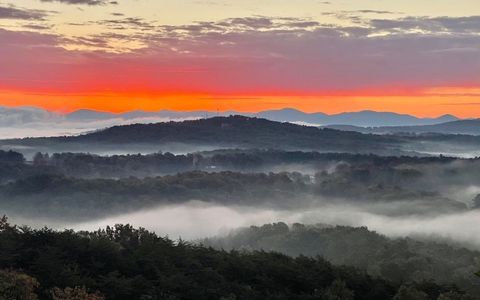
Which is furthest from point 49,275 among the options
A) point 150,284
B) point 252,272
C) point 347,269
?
point 347,269

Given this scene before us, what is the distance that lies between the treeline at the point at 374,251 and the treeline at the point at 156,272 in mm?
20001

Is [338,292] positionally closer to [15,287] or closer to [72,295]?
[72,295]

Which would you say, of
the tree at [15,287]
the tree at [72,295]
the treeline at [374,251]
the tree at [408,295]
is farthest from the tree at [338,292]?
the tree at [15,287]

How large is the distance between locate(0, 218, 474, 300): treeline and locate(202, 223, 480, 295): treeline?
20.0 meters

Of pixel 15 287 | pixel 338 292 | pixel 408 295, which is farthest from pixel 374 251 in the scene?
pixel 15 287

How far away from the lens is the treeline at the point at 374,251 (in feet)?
349

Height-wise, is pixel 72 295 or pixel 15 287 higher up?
pixel 15 287

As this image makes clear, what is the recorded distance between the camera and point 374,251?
13062cm

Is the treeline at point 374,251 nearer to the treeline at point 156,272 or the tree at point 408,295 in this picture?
the treeline at point 156,272

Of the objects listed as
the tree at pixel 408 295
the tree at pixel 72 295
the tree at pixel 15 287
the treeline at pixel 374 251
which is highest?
the tree at pixel 15 287

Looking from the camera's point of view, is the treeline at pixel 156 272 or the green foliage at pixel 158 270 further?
the green foliage at pixel 158 270

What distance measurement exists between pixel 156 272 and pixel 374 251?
3005 inches

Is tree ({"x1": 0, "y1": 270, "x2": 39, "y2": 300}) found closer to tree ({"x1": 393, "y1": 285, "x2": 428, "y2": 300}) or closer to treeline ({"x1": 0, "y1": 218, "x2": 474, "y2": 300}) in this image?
treeline ({"x1": 0, "y1": 218, "x2": 474, "y2": 300})

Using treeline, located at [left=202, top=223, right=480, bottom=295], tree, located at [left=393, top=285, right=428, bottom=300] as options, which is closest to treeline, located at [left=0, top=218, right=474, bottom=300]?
tree, located at [left=393, top=285, right=428, bottom=300]
